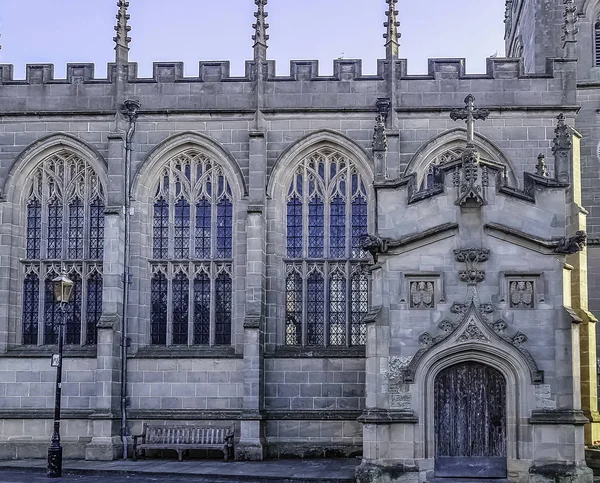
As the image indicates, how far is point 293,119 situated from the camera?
26.7 metres

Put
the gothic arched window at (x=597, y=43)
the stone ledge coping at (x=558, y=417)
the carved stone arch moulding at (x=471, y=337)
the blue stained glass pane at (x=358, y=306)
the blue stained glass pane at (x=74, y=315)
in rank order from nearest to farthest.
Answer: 1. the stone ledge coping at (x=558, y=417)
2. the carved stone arch moulding at (x=471, y=337)
3. the blue stained glass pane at (x=358, y=306)
4. the blue stained glass pane at (x=74, y=315)
5. the gothic arched window at (x=597, y=43)

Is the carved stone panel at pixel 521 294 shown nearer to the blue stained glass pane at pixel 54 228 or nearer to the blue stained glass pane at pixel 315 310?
the blue stained glass pane at pixel 315 310

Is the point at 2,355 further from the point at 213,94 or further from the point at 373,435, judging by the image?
the point at 373,435

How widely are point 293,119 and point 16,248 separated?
9091 millimetres

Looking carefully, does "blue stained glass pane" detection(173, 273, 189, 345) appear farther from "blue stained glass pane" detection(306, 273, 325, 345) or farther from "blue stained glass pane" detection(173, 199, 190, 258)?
"blue stained glass pane" detection(306, 273, 325, 345)

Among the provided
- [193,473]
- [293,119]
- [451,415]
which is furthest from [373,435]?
[293,119]

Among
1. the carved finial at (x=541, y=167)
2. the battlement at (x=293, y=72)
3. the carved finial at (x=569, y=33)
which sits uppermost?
the carved finial at (x=569, y=33)

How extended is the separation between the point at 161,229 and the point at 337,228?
5246 mm

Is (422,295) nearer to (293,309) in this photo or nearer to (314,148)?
(293,309)

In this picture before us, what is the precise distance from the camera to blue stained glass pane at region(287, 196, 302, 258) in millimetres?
26812

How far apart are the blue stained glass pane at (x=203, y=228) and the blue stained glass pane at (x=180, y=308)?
91cm

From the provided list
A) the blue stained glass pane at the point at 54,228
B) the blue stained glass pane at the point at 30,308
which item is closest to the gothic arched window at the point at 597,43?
the blue stained glass pane at the point at 54,228

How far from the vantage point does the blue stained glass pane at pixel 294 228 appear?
26812mm

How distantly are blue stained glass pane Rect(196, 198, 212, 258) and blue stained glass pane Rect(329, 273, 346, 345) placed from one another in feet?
12.6
